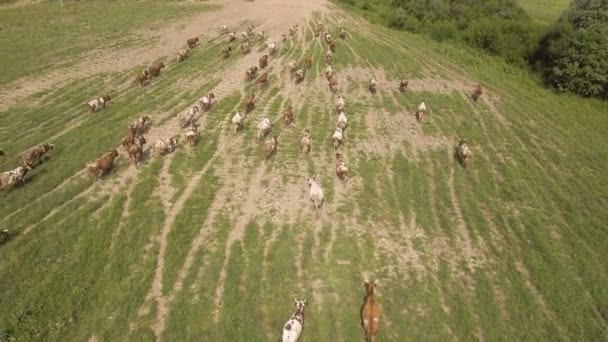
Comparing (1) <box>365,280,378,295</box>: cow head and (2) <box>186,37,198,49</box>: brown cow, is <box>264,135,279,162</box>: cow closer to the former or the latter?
(1) <box>365,280,378,295</box>: cow head

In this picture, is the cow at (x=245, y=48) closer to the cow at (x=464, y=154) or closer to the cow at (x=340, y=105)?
the cow at (x=340, y=105)

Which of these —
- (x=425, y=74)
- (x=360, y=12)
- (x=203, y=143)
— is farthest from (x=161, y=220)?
(x=360, y=12)

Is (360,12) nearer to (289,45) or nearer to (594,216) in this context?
(289,45)

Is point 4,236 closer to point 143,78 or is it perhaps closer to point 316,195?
point 316,195

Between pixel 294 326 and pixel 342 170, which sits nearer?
pixel 294 326

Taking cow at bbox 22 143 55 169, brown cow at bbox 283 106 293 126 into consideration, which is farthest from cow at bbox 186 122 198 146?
cow at bbox 22 143 55 169

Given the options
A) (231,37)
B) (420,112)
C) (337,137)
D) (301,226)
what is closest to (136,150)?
(301,226)

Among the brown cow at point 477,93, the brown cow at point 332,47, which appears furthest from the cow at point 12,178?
the brown cow at point 477,93
